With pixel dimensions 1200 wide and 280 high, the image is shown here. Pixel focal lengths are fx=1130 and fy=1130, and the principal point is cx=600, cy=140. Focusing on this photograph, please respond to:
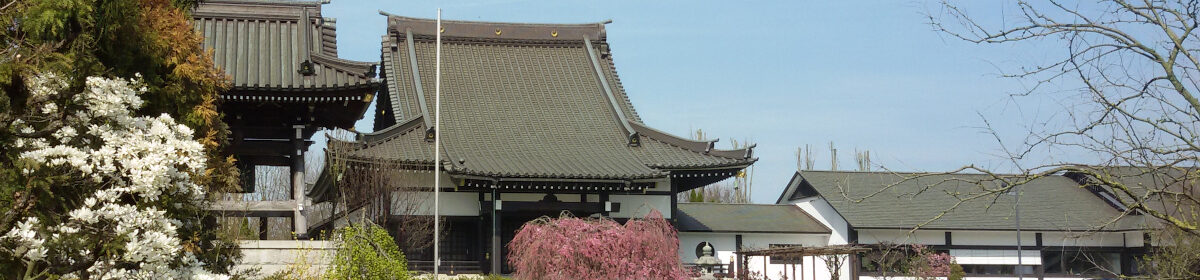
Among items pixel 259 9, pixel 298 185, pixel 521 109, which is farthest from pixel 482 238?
pixel 298 185

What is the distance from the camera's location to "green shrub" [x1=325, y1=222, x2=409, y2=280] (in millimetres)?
15234

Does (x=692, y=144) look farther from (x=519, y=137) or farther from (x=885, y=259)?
(x=885, y=259)

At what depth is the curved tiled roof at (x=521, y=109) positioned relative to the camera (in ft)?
77.3

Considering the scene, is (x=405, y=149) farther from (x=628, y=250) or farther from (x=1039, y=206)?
(x=1039, y=206)

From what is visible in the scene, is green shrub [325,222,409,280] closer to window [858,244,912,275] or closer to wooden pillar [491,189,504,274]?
wooden pillar [491,189,504,274]

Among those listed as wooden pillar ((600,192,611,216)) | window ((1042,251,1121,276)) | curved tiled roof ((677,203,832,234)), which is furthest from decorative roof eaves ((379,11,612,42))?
window ((1042,251,1121,276))

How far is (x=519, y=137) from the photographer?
Answer: 83.0 feet

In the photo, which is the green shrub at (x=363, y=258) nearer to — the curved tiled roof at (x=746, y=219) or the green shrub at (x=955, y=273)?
the curved tiled roof at (x=746, y=219)

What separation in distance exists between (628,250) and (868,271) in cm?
1562

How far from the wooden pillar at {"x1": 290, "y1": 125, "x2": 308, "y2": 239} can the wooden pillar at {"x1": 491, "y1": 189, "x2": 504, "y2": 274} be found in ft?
19.2

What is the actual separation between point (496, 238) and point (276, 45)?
19.9ft

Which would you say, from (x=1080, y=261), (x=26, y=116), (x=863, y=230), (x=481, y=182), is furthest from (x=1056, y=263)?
(x=26, y=116)

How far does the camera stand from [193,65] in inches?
436

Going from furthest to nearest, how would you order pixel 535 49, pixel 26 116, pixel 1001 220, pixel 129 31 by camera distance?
pixel 1001 220, pixel 535 49, pixel 129 31, pixel 26 116
